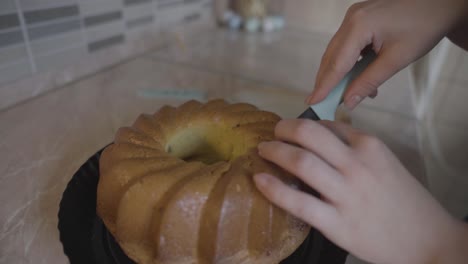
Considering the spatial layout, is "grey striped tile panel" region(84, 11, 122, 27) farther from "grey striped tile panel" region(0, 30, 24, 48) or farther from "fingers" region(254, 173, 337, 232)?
"fingers" region(254, 173, 337, 232)

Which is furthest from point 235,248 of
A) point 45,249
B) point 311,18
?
point 311,18

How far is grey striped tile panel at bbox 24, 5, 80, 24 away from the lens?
0.80 metres

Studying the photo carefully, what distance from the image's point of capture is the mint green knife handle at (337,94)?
1.81 ft

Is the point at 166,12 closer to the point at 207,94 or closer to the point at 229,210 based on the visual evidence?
the point at 207,94

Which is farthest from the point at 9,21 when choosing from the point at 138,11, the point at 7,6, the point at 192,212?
the point at 192,212

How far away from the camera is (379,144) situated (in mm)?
402

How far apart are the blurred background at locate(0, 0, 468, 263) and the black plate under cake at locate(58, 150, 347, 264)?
0.04 metres

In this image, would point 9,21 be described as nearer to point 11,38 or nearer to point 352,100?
point 11,38

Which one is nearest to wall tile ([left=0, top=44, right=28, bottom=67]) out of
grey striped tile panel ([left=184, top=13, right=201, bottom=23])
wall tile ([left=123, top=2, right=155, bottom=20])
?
wall tile ([left=123, top=2, right=155, bottom=20])

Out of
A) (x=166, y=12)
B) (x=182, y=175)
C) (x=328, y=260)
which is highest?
(x=166, y=12)

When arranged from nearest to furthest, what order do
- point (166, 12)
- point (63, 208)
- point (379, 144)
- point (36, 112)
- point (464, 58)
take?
point (379, 144) → point (63, 208) → point (36, 112) → point (464, 58) → point (166, 12)

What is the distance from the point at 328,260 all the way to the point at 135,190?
0.26 metres

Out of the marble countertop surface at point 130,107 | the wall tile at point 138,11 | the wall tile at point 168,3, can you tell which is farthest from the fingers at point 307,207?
the wall tile at point 168,3

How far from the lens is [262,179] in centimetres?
41
